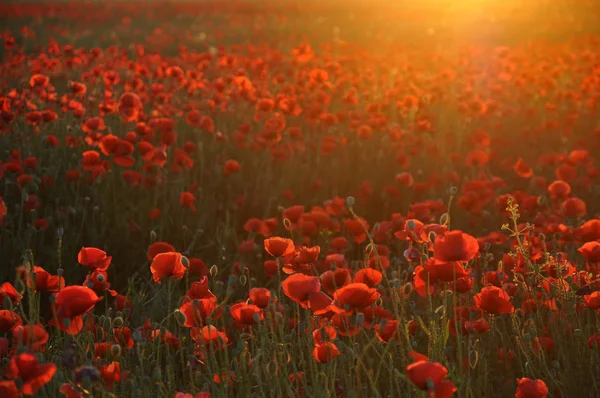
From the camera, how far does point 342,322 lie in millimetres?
1900

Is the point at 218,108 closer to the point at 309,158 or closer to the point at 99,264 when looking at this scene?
the point at 309,158

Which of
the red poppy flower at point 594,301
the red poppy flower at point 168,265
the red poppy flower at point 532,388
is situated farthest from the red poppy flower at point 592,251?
the red poppy flower at point 168,265

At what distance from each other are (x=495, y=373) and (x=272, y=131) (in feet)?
7.65

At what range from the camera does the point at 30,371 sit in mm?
1432

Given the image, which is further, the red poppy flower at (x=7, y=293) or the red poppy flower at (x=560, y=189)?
the red poppy flower at (x=560, y=189)

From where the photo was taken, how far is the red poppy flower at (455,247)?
1683 mm

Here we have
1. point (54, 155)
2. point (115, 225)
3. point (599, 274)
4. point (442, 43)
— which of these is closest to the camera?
point (599, 274)

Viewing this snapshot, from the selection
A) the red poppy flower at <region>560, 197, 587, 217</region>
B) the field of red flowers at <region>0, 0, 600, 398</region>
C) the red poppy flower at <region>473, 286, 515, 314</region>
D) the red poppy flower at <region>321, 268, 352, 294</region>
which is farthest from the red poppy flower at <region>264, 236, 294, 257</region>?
the red poppy flower at <region>560, 197, 587, 217</region>

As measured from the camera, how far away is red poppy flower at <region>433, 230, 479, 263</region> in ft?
5.52

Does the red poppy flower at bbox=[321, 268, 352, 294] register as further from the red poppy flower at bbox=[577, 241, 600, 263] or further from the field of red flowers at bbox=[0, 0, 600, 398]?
the red poppy flower at bbox=[577, 241, 600, 263]

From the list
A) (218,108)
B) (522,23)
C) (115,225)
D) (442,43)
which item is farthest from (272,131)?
(522,23)

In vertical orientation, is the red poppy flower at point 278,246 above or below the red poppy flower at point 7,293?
above

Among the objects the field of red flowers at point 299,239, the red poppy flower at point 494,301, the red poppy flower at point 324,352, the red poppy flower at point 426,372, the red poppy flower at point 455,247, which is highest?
the red poppy flower at point 455,247

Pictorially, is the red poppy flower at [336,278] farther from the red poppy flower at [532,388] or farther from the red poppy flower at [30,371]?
the red poppy flower at [30,371]
